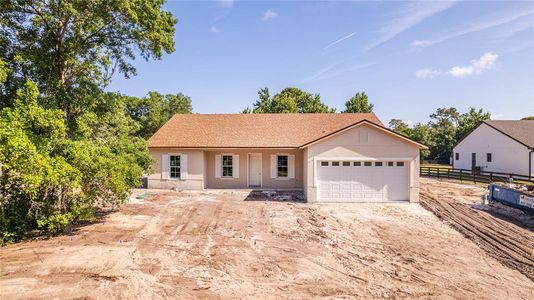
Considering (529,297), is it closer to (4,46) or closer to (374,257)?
(374,257)

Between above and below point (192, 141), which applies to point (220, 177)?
below

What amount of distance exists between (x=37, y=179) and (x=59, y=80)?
4606 millimetres

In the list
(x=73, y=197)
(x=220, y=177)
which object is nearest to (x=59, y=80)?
(x=73, y=197)

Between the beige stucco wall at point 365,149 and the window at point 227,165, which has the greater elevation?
the beige stucco wall at point 365,149

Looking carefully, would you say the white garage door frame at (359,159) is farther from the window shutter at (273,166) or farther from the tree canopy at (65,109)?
the tree canopy at (65,109)

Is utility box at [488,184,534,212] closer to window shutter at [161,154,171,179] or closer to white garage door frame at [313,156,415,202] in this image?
white garage door frame at [313,156,415,202]

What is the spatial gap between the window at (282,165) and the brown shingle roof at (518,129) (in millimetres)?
19629

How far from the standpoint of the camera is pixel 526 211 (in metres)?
11.2

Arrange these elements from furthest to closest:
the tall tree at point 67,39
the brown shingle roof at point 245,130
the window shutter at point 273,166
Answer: the window shutter at point 273,166, the brown shingle roof at point 245,130, the tall tree at point 67,39

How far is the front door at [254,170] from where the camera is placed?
60.7 ft

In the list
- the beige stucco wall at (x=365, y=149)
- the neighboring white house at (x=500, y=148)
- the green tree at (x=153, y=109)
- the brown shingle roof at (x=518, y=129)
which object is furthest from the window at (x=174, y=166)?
the brown shingle roof at (x=518, y=129)

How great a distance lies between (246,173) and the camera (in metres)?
18.5

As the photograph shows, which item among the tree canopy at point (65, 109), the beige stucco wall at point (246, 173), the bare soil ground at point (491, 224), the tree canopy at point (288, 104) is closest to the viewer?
the bare soil ground at point (491, 224)

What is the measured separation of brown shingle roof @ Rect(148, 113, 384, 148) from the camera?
18.1 m
